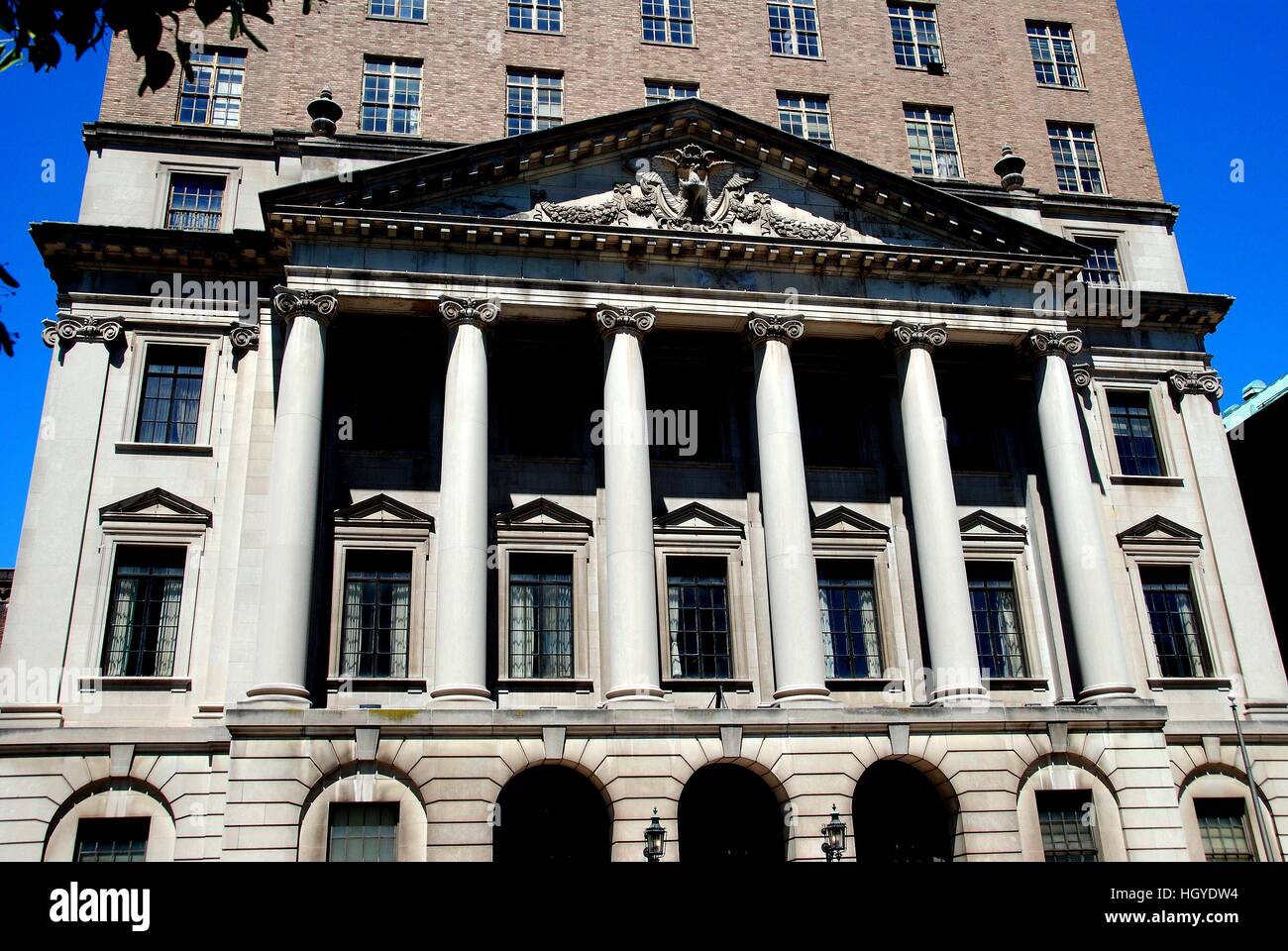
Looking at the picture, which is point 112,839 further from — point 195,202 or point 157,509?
point 195,202

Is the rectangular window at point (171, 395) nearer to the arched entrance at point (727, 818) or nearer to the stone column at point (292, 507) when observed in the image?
the stone column at point (292, 507)

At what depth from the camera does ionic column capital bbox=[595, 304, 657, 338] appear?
88.9 ft

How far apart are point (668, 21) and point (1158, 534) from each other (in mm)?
22877

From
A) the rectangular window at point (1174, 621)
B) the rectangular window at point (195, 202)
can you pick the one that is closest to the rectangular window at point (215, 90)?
the rectangular window at point (195, 202)

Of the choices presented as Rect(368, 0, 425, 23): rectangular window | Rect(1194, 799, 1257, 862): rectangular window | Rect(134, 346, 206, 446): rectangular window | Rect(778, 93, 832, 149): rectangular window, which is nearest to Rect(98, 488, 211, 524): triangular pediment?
Rect(134, 346, 206, 446): rectangular window

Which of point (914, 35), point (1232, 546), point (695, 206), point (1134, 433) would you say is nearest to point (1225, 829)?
point (1232, 546)

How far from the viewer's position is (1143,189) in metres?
37.7

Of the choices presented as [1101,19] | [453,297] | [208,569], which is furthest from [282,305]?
[1101,19]

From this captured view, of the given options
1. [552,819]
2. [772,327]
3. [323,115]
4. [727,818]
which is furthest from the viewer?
[323,115]

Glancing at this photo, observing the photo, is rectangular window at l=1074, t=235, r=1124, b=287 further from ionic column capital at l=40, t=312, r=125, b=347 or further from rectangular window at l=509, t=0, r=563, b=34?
ionic column capital at l=40, t=312, r=125, b=347

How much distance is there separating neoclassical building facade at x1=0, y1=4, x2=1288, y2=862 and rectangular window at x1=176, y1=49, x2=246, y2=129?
1699mm

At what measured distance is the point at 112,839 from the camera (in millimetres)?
23688

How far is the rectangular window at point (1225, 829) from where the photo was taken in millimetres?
27531
